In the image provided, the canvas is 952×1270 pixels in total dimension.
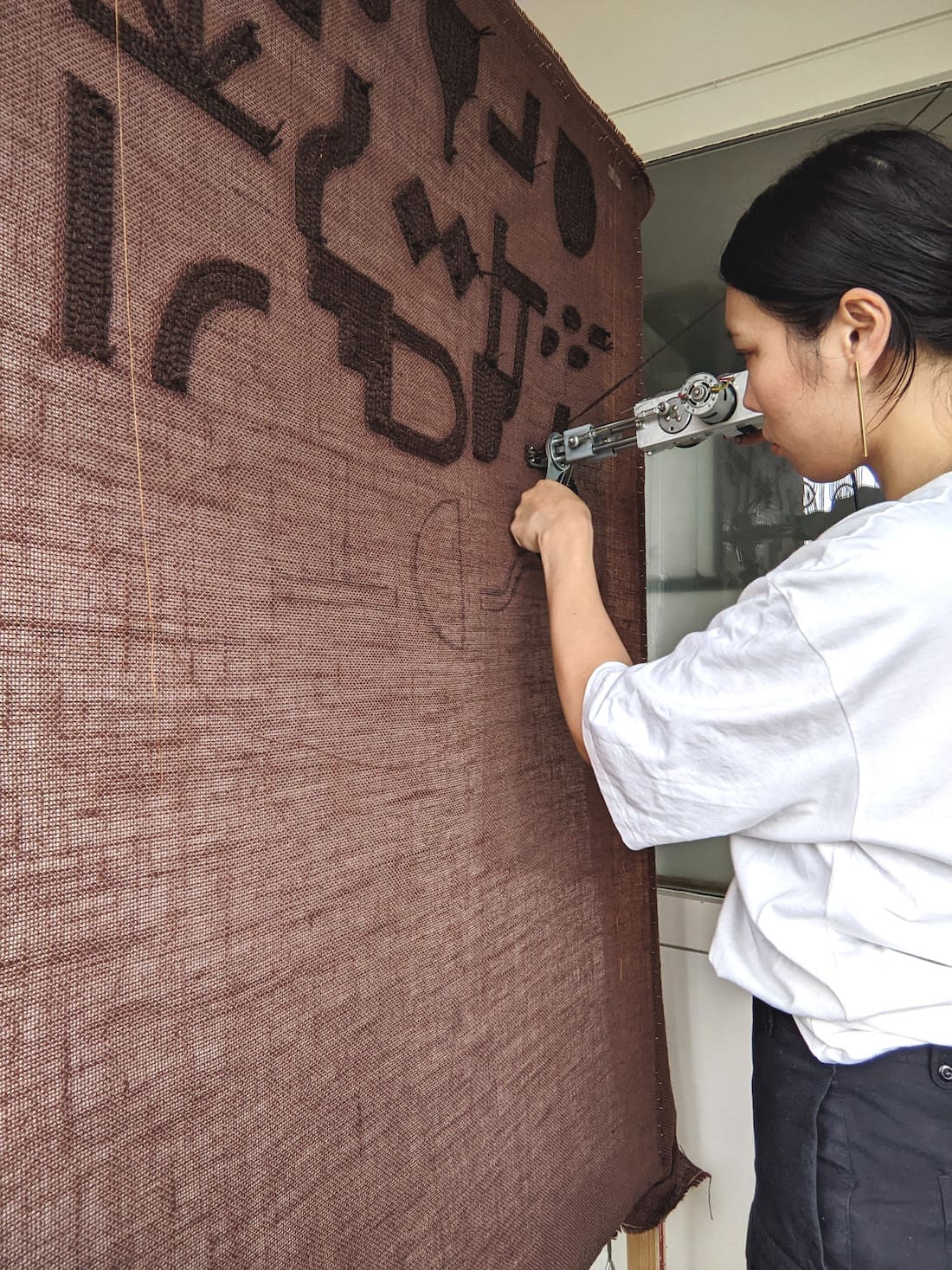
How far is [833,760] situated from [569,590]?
0.29m

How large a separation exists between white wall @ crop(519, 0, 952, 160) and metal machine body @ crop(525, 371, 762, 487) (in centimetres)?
76

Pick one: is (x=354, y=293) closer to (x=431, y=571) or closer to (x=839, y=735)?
(x=431, y=571)

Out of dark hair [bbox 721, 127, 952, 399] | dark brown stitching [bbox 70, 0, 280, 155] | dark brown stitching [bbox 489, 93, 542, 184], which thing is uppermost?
dark brown stitching [bbox 489, 93, 542, 184]

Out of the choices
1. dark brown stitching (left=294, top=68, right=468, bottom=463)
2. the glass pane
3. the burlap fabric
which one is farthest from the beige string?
the glass pane

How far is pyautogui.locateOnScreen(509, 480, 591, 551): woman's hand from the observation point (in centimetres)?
86

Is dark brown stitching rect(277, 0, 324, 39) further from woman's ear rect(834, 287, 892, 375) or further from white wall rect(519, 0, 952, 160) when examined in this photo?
white wall rect(519, 0, 952, 160)

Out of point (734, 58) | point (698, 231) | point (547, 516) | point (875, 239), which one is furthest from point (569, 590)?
point (734, 58)

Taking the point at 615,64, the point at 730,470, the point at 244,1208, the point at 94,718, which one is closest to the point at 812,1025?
the point at 244,1208

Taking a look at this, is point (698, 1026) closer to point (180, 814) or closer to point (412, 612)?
point (412, 612)

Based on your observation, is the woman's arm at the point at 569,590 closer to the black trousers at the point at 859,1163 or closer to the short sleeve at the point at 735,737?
the short sleeve at the point at 735,737

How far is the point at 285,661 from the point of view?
61 cm

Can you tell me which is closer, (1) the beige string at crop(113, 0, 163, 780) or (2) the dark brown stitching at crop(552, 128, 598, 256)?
(1) the beige string at crop(113, 0, 163, 780)

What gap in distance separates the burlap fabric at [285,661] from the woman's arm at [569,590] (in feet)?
0.10

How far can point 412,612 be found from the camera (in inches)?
29.3
